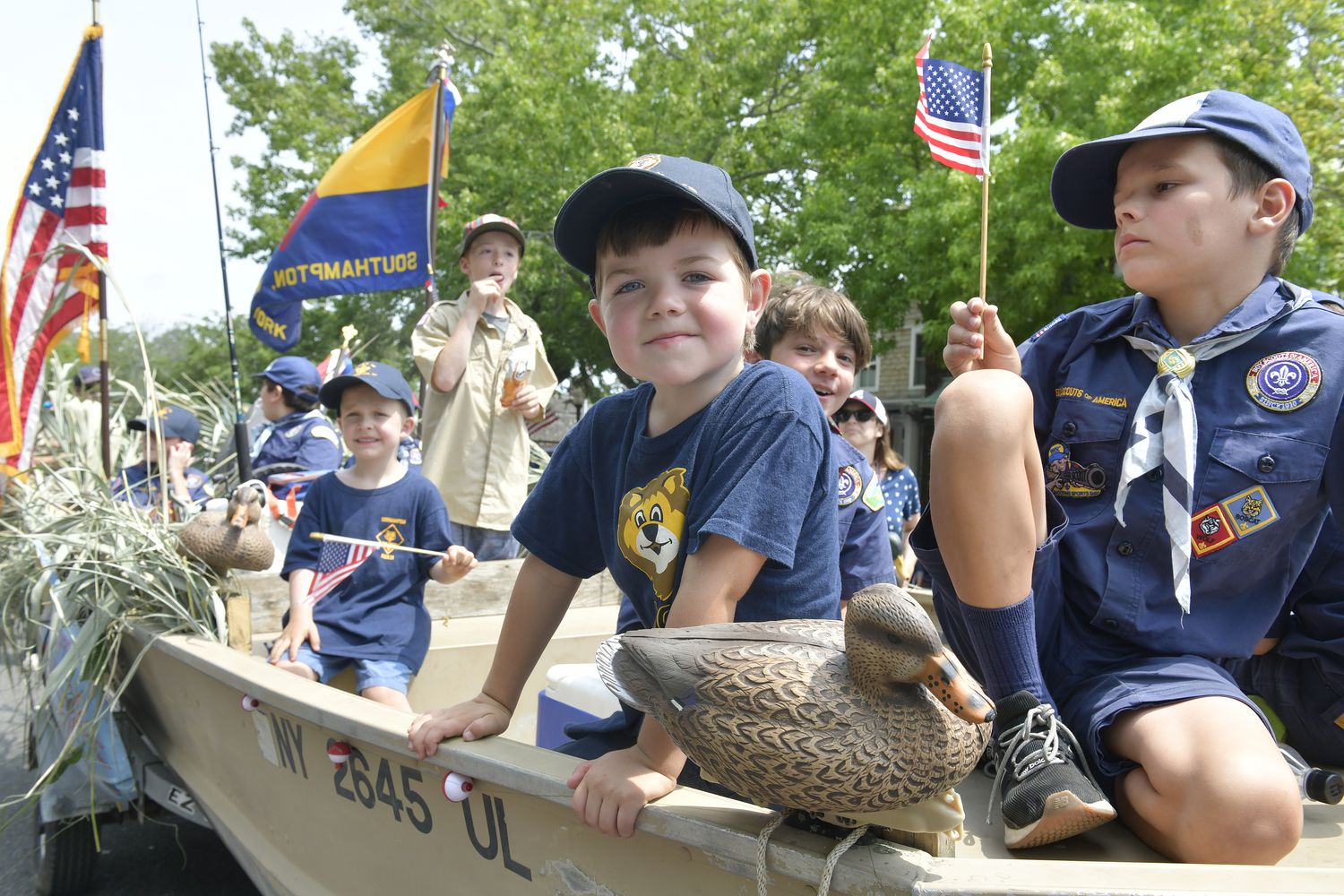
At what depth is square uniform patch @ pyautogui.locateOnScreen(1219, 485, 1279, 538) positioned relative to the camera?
1.60 meters

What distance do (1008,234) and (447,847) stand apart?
35.0 feet

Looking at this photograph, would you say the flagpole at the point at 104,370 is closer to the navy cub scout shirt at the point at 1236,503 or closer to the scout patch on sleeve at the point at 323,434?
the scout patch on sleeve at the point at 323,434

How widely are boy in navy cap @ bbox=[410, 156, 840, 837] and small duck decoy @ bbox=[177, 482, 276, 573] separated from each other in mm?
1423

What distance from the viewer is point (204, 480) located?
5.49 metres

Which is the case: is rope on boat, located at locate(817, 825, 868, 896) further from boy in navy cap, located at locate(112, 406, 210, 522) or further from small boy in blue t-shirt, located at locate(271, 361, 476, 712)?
boy in navy cap, located at locate(112, 406, 210, 522)

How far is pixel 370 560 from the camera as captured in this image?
303 cm

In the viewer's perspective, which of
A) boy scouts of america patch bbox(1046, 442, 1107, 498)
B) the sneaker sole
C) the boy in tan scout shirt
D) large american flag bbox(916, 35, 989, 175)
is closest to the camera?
the sneaker sole

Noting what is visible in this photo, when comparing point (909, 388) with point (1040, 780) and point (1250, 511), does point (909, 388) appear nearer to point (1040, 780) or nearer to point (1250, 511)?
point (1250, 511)

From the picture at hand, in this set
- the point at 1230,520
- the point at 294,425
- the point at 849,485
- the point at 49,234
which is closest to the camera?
the point at 1230,520

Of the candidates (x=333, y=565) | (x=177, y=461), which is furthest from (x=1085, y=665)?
(x=177, y=461)

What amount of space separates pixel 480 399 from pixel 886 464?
→ 199 cm

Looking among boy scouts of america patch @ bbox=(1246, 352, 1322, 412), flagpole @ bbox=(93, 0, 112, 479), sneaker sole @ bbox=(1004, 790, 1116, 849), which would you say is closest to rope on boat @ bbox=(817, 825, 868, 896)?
sneaker sole @ bbox=(1004, 790, 1116, 849)

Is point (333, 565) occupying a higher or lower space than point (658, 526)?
lower

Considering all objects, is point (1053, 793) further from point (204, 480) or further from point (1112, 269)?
point (1112, 269)
